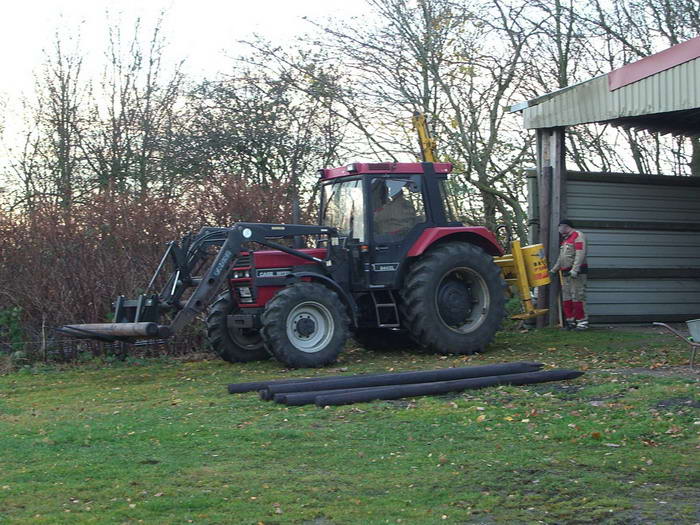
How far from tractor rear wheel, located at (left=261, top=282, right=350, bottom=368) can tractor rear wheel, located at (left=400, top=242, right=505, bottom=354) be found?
111 cm

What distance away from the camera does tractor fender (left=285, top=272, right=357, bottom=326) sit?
12.5 meters

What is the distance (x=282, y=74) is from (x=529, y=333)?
27.2 ft

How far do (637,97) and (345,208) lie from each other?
4.27 metres

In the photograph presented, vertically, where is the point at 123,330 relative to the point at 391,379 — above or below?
above

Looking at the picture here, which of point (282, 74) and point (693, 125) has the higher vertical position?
point (282, 74)

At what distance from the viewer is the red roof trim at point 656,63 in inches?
498

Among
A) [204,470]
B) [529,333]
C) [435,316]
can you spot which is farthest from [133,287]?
[204,470]

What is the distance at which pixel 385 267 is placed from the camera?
1313cm

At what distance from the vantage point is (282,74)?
2080cm

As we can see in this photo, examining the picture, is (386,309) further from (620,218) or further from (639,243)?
(639,243)

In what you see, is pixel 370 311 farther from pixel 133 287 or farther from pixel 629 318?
pixel 629 318

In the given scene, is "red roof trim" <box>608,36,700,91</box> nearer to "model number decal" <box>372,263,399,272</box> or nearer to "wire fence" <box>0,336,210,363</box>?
"model number decal" <box>372,263,399,272</box>

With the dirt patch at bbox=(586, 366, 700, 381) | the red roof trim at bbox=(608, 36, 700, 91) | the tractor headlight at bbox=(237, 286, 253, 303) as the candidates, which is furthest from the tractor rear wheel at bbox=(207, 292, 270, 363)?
the red roof trim at bbox=(608, 36, 700, 91)

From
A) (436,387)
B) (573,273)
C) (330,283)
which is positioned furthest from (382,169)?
(436,387)
